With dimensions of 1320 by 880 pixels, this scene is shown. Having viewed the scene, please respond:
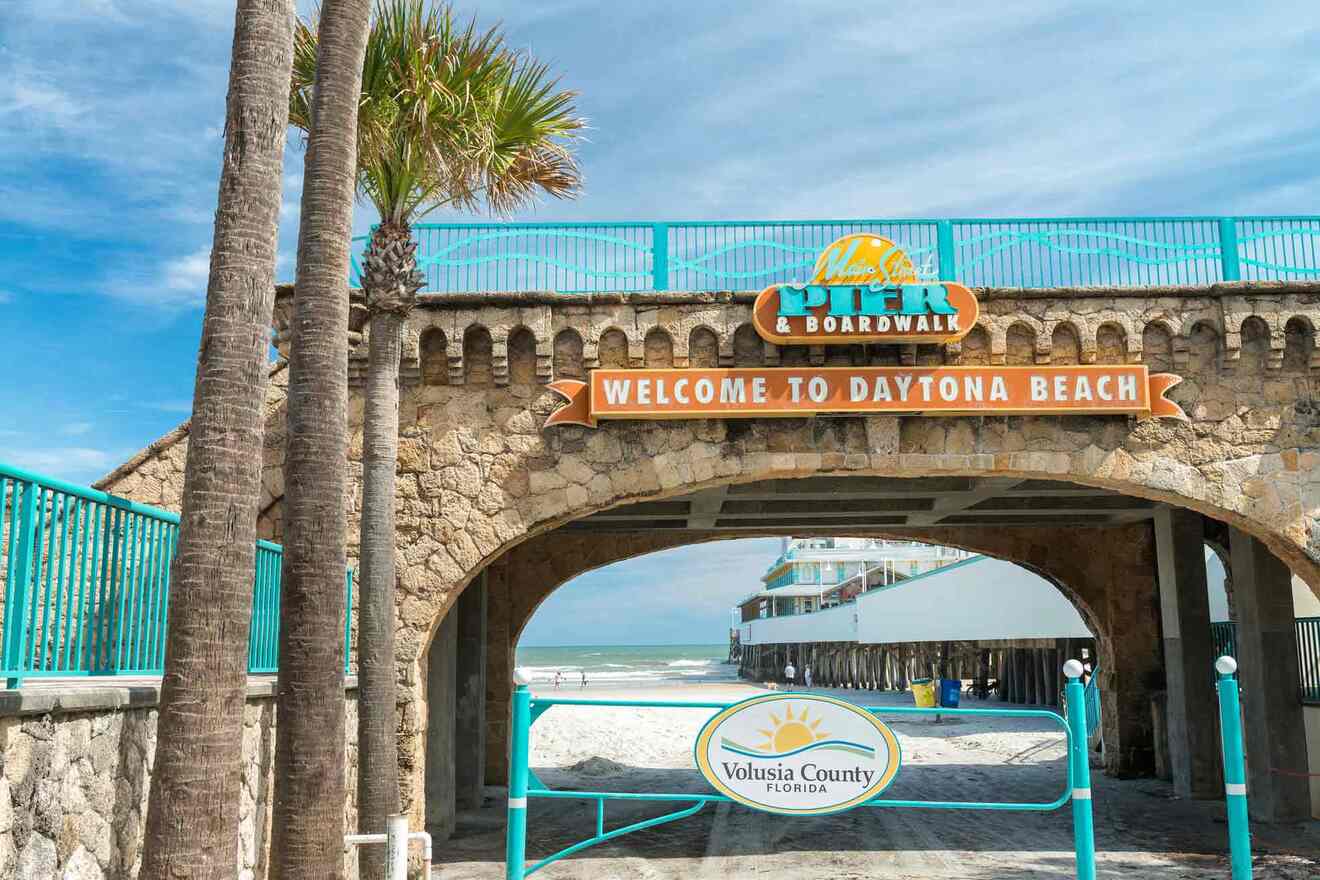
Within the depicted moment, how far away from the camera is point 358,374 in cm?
1310

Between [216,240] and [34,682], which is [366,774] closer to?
[34,682]

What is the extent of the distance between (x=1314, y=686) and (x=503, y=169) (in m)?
13.0

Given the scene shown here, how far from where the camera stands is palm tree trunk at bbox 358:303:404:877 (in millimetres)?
9773

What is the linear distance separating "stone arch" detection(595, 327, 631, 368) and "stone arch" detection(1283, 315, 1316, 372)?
7286 mm

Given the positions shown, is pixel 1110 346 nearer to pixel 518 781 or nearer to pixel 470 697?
pixel 518 781

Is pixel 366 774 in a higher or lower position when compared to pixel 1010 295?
lower

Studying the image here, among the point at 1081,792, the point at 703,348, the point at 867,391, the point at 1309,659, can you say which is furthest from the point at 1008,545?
the point at 1081,792

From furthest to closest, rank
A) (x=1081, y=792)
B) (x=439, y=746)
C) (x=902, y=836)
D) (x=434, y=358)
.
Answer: (x=439, y=746), (x=902, y=836), (x=434, y=358), (x=1081, y=792)

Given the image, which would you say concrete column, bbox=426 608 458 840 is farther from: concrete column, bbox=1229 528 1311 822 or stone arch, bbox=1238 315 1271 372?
concrete column, bbox=1229 528 1311 822

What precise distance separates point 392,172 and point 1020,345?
6.95m

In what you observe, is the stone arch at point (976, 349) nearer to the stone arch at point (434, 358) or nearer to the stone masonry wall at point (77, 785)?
the stone arch at point (434, 358)

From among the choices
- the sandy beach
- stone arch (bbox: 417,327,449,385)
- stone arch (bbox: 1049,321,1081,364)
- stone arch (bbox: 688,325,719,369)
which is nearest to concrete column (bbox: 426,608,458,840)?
the sandy beach

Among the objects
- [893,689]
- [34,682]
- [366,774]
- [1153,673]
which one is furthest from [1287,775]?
[893,689]

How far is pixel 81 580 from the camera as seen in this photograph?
6.24 meters
